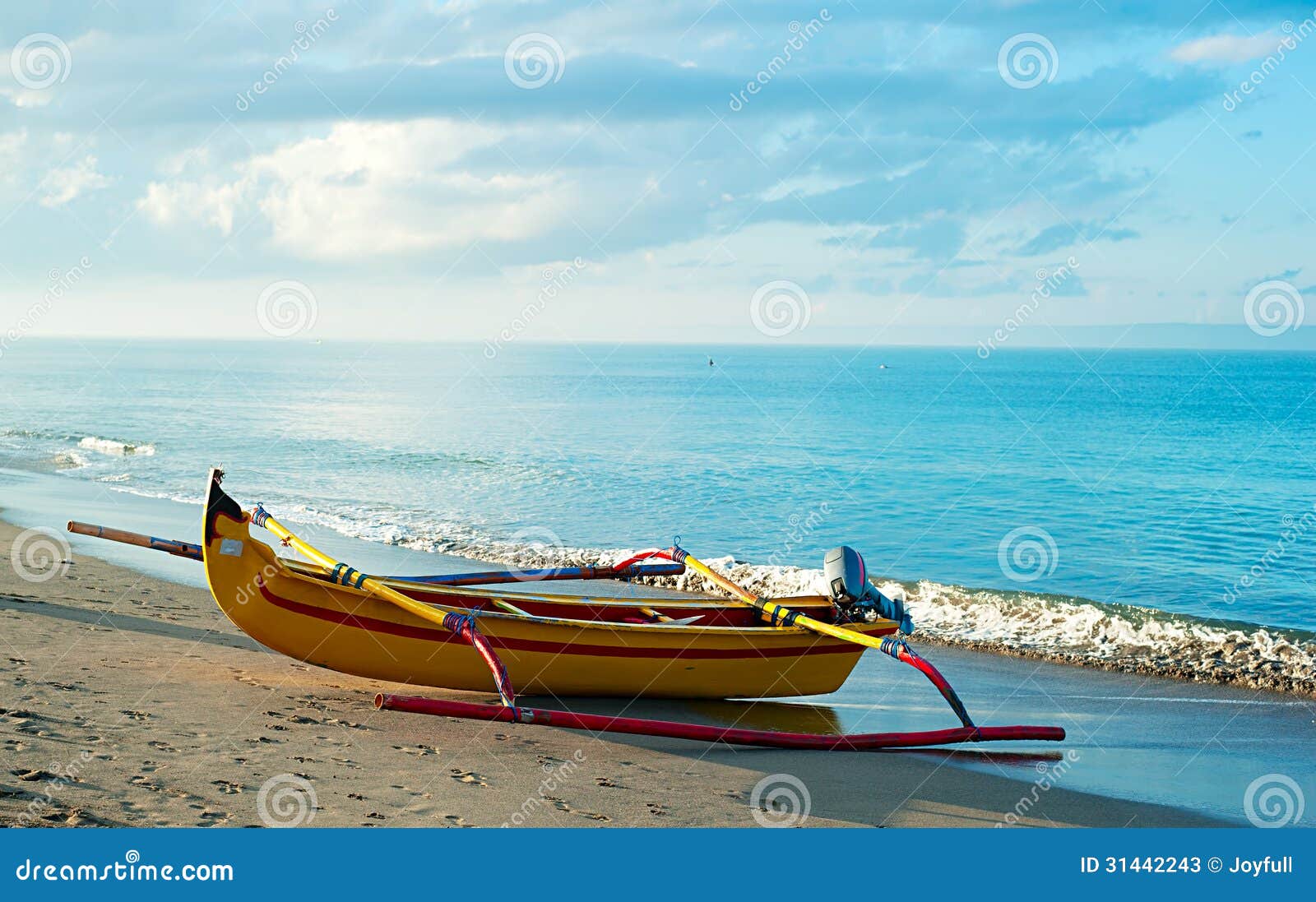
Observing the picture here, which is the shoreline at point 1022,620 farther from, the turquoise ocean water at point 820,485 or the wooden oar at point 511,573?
the wooden oar at point 511,573

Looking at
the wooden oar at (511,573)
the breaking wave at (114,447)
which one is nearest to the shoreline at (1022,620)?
the wooden oar at (511,573)

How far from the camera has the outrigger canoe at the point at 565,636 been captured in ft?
26.0

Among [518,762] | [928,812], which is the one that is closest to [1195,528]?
[928,812]

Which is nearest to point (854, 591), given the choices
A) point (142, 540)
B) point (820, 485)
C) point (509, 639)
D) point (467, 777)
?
point (509, 639)

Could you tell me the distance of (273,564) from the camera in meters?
8.07

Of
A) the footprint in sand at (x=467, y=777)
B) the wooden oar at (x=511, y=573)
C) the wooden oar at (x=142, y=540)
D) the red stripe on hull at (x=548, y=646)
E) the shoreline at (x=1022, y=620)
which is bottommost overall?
the footprint in sand at (x=467, y=777)

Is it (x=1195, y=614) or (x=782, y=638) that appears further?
(x=1195, y=614)

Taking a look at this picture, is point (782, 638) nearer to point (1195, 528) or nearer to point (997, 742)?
point (997, 742)

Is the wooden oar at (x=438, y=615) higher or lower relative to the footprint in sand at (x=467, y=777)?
higher

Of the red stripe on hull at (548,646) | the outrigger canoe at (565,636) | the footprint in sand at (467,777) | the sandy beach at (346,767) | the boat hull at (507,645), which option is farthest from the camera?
the red stripe on hull at (548,646)

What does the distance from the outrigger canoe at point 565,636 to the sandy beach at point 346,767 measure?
27cm

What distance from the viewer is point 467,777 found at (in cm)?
657

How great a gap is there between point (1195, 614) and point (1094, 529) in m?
7.43

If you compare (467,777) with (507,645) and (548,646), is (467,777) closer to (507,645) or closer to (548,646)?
(507,645)
